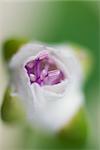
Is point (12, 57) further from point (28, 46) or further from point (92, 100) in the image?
point (92, 100)

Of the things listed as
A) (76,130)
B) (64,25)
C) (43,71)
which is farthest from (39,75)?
(64,25)

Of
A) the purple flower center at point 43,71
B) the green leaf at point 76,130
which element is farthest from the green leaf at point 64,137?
the purple flower center at point 43,71

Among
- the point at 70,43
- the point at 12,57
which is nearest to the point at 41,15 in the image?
the point at 70,43

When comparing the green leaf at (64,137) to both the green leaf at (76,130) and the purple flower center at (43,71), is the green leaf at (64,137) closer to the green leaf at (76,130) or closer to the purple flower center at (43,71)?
the green leaf at (76,130)

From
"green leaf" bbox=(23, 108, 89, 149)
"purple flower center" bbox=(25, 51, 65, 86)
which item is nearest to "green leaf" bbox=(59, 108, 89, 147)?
"green leaf" bbox=(23, 108, 89, 149)

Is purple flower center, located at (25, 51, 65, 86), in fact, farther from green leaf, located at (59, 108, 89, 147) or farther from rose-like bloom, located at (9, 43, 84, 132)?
green leaf, located at (59, 108, 89, 147)

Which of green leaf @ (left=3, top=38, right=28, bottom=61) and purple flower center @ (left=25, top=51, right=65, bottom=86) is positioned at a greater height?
green leaf @ (left=3, top=38, right=28, bottom=61)

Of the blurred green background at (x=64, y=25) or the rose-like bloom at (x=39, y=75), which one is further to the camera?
the blurred green background at (x=64, y=25)
